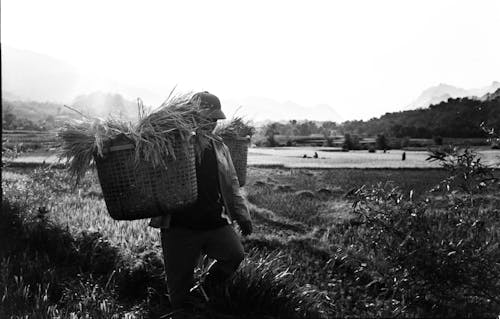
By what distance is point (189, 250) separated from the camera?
251 centimetres

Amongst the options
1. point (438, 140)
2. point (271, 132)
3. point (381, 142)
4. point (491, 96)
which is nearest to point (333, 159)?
point (381, 142)

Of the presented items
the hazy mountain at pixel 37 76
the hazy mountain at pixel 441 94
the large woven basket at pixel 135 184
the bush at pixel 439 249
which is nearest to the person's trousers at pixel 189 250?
the large woven basket at pixel 135 184

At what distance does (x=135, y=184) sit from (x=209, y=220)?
564 mm

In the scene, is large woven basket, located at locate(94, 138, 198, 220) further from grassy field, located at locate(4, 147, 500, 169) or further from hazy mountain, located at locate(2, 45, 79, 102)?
hazy mountain, located at locate(2, 45, 79, 102)

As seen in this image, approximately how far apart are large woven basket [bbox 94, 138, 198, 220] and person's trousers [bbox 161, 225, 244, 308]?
47 centimetres

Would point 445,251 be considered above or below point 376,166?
below

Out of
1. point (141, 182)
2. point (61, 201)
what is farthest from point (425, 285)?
point (61, 201)

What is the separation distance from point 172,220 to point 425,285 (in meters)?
1.78

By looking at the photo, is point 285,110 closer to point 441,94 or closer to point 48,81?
point 441,94

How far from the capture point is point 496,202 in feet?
11.0

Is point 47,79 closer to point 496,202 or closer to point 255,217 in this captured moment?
point 255,217

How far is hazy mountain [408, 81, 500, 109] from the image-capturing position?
3836mm

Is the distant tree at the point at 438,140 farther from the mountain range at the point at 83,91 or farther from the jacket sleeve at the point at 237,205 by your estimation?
the jacket sleeve at the point at 237,205

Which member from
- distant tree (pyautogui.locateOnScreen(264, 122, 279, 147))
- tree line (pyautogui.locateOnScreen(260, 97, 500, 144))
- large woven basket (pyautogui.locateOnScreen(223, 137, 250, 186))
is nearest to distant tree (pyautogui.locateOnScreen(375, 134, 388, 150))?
tree line (pyautogui.locateOnScreen(260, 97, 500, 144))
